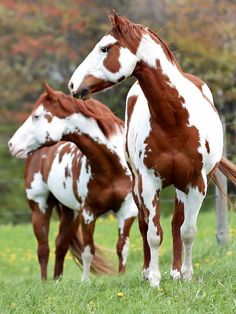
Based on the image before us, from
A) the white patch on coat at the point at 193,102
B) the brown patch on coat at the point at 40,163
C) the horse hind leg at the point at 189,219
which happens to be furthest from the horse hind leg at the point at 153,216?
the brown patch on coat at the point at 40,163

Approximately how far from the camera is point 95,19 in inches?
934

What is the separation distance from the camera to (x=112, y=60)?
6.54 m

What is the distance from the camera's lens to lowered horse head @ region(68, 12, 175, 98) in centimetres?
654

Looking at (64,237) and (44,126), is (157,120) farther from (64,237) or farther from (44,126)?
(64,237)

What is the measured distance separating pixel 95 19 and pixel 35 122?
50.0 feet

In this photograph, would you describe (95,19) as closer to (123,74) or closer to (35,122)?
(35,122)

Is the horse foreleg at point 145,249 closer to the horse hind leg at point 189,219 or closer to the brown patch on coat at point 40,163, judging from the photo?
the horse hind leg at point 189,219

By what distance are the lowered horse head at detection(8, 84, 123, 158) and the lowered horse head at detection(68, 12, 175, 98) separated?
216 cm

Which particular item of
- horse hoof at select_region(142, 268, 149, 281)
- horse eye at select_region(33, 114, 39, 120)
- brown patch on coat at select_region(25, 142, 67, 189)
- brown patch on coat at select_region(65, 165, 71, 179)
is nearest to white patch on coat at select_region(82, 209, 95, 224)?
brown patch on coat at select_region(65, 165, 71, 179)

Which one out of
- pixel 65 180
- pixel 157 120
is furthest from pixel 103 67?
pixel 65 180

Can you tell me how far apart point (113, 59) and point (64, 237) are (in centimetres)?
385

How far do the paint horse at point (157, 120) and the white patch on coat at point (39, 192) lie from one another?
3148 mm

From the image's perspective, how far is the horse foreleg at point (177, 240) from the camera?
23.4ft

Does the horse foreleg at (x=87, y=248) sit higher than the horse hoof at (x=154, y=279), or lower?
lower
